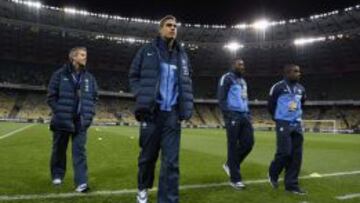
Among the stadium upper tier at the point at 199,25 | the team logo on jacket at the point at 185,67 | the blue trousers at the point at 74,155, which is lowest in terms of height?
the blue trousers at the point at 74,155

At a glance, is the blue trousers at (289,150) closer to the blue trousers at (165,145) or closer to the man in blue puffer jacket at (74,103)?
the blue trousers at (165,145)

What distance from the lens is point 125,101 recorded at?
2530 inches

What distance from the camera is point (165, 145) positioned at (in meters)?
5.40

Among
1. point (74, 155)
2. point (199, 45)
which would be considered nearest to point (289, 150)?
point (74, 155)

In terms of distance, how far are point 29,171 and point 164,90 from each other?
15.9 ft

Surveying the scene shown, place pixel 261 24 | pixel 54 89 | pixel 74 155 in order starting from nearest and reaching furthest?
1. pixel 74 155
2. pixel 54 89
3. pixel 261 24

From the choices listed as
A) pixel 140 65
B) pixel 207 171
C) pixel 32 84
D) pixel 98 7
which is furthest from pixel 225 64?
pixel 140 65

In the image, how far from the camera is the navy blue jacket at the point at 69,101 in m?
7.18

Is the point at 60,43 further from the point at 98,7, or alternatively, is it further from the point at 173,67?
the point at 173,67

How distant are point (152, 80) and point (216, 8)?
168 ft

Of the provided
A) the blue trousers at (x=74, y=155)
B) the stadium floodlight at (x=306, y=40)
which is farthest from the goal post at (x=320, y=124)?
the blue trousers at (x=74, y=155)

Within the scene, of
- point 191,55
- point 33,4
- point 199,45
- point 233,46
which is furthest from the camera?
point 191,55

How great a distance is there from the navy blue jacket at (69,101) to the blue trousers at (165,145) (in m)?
1.99

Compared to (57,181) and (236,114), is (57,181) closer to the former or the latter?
(57,181)
